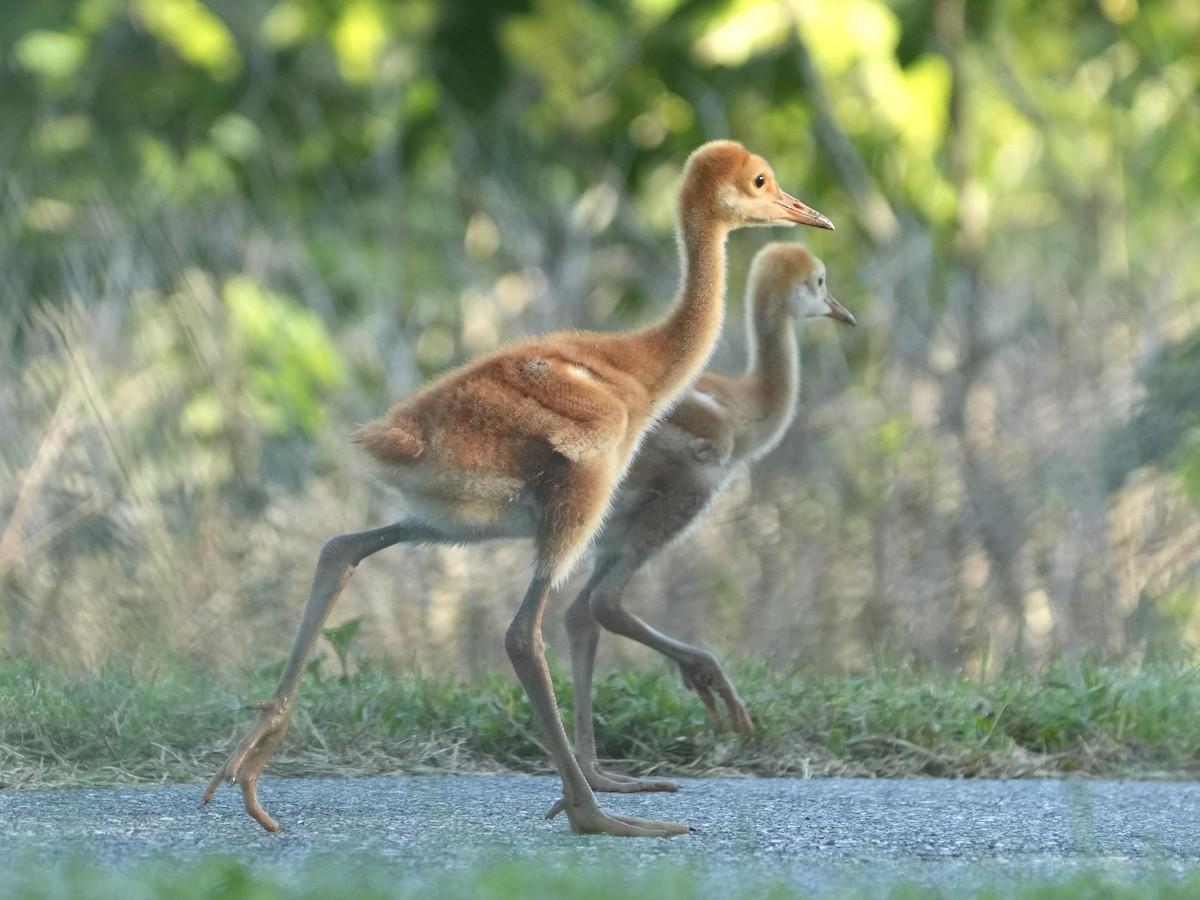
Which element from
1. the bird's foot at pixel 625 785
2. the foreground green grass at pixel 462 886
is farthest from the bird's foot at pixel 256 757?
the bird's foot at pixel 625 785

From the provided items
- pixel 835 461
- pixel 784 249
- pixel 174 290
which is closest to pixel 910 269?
pixel 835 461

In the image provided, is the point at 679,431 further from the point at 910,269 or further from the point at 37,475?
the point at 910,269

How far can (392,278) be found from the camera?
1098 cm

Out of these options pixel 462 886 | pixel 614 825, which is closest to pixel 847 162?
pixel 614 825

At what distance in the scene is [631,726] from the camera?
591 cm

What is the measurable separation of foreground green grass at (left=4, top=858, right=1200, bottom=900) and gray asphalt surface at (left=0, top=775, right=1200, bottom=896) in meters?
0.14

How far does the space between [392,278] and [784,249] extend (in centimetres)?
420

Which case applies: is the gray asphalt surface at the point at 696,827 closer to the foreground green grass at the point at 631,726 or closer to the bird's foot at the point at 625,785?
the bird's foot at the point at 625,785

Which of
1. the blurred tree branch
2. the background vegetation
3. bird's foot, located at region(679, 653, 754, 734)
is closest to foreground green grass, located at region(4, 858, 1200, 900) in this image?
bird's foot, located at region(679, 653, 754, 734)

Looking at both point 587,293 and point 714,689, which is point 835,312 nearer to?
point 714,689

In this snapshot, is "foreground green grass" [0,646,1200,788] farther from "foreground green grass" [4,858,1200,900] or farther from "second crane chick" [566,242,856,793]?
"foreground green grass" [4,858,1200,900]

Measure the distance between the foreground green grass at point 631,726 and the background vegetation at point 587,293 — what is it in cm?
76

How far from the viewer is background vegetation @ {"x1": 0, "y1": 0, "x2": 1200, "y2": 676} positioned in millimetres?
8336

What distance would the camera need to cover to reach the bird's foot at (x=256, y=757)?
426 cm
